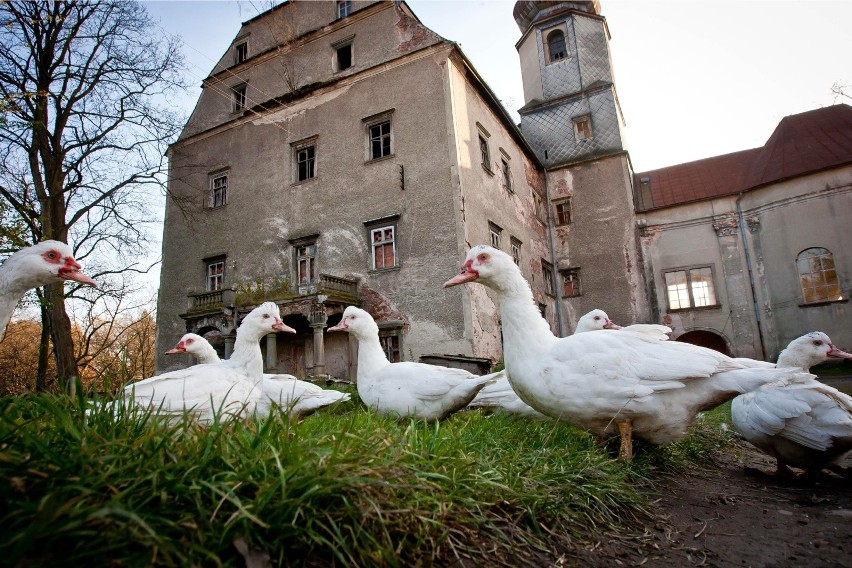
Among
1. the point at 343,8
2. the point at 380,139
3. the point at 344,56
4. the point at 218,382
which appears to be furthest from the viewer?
the point at 343,8

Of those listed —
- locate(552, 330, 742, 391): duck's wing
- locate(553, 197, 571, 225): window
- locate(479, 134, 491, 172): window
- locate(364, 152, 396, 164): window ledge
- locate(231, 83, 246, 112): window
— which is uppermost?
locate(231, 83, 246, 112): window

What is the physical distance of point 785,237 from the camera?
59.5 ft

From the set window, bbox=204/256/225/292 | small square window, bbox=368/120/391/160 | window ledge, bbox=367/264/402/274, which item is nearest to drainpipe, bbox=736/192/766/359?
window ledge, bbox=367/264/402/274

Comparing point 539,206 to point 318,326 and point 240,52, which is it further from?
point 240,52

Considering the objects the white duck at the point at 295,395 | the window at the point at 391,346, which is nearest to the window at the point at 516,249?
the window at the point at 391,346

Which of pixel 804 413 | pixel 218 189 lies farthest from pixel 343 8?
pixel 804 413

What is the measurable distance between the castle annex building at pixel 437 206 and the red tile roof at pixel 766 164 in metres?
0.13

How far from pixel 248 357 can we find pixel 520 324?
283 centimetres

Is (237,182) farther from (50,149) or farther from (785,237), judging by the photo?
(785,237)

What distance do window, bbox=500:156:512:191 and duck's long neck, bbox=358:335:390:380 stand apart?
13718 millimetres

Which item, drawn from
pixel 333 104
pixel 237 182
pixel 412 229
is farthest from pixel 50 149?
pixel 412 229

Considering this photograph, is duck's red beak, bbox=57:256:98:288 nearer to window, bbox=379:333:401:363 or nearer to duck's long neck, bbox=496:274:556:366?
duck's long neck, bbox=496:274:556:366

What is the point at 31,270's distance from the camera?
11.9ft

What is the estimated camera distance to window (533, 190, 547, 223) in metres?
21.0
